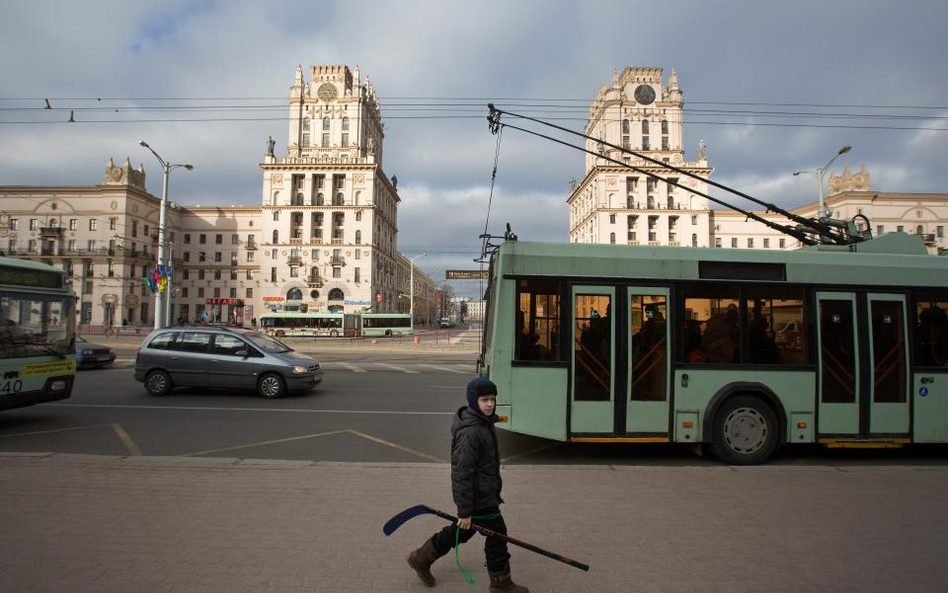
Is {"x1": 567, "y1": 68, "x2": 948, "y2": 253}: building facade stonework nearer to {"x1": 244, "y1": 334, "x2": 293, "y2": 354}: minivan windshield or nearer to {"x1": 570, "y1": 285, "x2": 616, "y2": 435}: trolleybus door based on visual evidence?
{"x1": 244, "y1": 334, "x2": 293, "y2": 354}: minivan windshield

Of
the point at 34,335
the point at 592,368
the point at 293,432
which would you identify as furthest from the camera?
the point at 293,432

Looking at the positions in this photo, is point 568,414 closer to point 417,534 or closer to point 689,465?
point 689,465

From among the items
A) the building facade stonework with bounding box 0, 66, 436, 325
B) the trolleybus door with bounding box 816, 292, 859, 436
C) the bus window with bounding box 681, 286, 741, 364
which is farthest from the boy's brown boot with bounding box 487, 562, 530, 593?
the building facade stonework with bounding box 0, 66, 436, 325

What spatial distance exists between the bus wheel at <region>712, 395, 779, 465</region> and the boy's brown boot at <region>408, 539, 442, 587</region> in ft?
15.8

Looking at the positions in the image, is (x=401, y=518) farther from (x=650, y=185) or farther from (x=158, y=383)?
(x=650, y=185)

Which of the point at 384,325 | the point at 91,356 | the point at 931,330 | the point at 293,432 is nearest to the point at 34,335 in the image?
the point at 293,432

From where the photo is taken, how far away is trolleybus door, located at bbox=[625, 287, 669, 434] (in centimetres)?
671

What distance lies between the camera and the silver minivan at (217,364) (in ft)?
38.6

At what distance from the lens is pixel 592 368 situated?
6730 millimetres

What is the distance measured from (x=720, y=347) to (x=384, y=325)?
2100 inches

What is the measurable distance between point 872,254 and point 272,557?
826 centimetres

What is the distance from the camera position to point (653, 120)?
3354 inches

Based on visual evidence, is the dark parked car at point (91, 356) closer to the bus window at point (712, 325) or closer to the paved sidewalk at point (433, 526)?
the paved sidewalk at point (433, 526)

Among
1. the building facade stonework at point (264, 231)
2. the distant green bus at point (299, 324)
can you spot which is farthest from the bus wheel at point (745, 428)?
the building facade stonework at point (264, 231)
